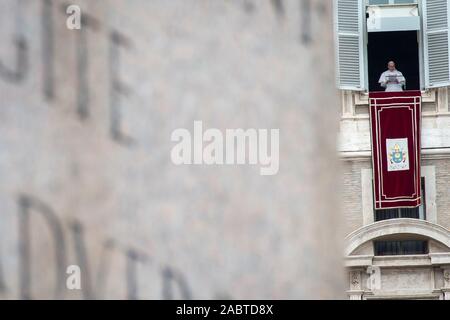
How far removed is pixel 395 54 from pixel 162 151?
1671 centimetres

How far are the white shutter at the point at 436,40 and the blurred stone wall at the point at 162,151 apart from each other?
53.4 ft

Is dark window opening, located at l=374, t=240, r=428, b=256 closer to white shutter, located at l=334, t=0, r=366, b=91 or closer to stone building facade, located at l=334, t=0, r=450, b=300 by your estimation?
stone building facade, located at l=334, t=0, r=450, b=300

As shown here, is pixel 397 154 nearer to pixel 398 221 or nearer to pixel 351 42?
pixel 398 221

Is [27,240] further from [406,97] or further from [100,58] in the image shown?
[406,97]

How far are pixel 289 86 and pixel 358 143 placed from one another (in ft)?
53.2

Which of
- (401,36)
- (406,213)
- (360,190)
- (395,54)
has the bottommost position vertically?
(406,213)

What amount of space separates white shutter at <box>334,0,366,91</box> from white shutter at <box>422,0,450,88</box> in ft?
3.09

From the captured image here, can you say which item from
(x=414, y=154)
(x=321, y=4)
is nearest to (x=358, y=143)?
(x=414, y=154)

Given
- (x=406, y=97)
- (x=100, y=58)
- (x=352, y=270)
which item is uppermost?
(x=406, y=97)

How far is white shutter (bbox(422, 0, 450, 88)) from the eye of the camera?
59.0 feet

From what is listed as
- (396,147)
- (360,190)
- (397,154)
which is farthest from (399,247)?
(396,147)

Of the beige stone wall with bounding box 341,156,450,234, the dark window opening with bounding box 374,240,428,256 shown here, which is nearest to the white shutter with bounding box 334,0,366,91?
the beige stone wall with bounding box 341,156,450,234

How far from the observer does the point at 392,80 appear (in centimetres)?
1795

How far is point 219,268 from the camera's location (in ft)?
6.25
